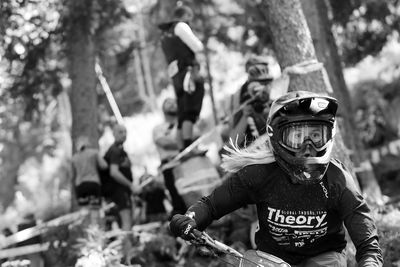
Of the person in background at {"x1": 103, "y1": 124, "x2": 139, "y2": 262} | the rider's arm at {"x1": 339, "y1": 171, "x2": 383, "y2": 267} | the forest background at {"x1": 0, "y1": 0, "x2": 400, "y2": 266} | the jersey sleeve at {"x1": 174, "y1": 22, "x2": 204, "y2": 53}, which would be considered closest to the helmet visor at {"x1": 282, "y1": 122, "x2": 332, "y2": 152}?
the rider's arm at {"x1": 339, "y1": 171, "x2": 383, "y2": 267}

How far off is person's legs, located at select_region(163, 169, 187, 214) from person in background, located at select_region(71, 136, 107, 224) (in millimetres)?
960

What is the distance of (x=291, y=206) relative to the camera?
15.1 feet

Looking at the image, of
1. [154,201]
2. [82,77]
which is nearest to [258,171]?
[154,201]

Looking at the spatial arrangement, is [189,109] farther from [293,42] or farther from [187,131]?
[293,42]

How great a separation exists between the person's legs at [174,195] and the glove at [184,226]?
4.94 meters

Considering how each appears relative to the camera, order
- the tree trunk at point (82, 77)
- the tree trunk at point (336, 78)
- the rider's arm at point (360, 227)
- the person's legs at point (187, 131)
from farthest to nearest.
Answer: the tree trunk at point (82, 77), the tree trunk at point (336, 78), the person's legs at point (187, 131), the rider's arm at point (360, 227)

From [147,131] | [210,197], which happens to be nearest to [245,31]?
[210,197]

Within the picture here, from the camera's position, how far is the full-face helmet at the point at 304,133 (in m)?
4.36

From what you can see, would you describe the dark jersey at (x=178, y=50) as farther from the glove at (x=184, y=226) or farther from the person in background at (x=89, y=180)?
the glove at (x=184, y=226)

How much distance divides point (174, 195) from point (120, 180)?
823mm

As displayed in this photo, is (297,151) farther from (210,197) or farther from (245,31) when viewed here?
(245,31)

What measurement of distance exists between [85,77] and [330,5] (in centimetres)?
587

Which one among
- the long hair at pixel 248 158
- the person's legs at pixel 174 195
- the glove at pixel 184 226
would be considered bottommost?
the person's legs at pixel 174 195

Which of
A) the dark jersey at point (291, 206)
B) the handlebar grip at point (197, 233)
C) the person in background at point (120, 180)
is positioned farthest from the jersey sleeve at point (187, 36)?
the handlebar grip at point (197, 233)
